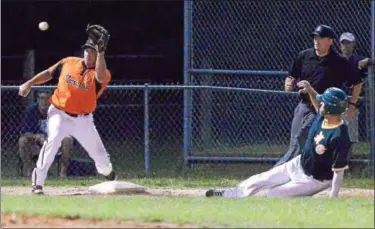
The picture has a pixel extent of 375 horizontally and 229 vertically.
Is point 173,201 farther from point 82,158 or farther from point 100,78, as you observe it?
point 82,158

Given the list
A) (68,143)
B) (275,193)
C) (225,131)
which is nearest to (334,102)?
(275,193)

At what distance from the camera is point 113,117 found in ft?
56.5

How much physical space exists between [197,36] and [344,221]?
6.31 m

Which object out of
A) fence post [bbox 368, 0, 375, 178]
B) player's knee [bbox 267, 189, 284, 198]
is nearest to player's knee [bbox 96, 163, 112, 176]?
player's knee [bbox 267, 189, 284, 198]

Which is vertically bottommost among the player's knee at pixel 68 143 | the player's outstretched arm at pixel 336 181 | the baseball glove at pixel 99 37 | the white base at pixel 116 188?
the white base at pixel 116 188

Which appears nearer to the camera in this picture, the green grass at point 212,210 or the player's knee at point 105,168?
the green grass at point 212,210

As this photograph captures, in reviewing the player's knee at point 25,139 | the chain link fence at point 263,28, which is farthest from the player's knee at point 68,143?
the chain link fence at point 263,28

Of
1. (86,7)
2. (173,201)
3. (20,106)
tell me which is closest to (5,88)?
(20,106)

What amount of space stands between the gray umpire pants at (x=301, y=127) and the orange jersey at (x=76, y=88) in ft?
6.45

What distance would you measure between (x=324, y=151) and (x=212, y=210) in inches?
60.0

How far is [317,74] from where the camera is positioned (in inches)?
428

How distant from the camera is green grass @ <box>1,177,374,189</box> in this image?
40.9ft

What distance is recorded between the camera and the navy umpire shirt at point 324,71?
10859 millimetres

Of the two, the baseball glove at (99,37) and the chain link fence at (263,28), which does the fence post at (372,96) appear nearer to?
the chain link fence at (263,28)
